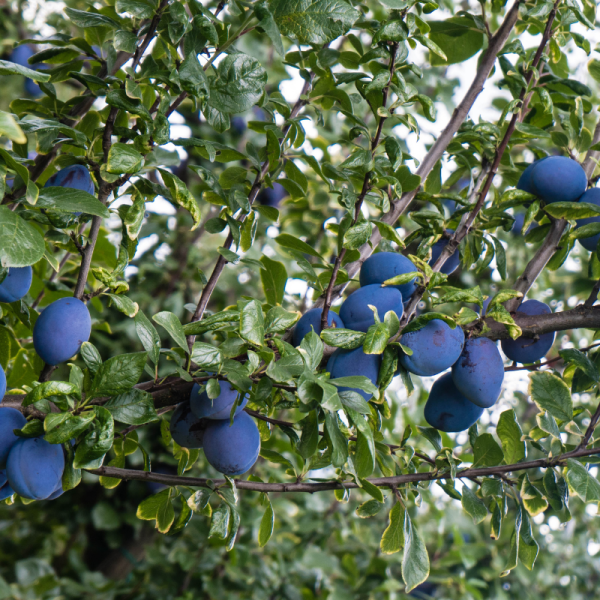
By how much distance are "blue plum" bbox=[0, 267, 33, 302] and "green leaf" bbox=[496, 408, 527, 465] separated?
2.43 ft

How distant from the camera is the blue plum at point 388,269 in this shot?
2.77 ft

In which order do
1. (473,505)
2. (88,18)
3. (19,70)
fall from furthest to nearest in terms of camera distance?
(473,505) < (88,18) < (19,70)

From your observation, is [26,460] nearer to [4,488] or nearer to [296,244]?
[4,488]

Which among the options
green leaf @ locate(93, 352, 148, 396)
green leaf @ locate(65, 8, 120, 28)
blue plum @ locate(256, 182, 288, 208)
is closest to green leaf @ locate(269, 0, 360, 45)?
green leaf @ locate(65, 8, 120, 28)

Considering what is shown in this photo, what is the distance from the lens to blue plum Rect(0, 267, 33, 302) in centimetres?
77

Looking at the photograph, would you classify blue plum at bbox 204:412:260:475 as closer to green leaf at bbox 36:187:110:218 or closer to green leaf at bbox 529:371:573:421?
green leaf at bbox 36:187:110:218

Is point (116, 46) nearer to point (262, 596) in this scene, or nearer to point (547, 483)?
point (547, 483)

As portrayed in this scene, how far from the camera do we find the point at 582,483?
0.78 m

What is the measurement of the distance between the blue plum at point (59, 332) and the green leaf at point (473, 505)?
2.03ft

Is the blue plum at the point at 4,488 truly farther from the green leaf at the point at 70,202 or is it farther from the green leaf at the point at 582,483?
the green leaf at the point at 582,483

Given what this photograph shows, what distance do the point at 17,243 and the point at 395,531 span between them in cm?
66

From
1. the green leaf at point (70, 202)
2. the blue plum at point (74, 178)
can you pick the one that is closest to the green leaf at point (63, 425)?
the green leaf at point (70, 202)

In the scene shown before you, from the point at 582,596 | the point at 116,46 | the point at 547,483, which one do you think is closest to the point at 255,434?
the point at 547,483

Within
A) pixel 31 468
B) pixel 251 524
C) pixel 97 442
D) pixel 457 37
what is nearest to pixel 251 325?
pixel 97 442
